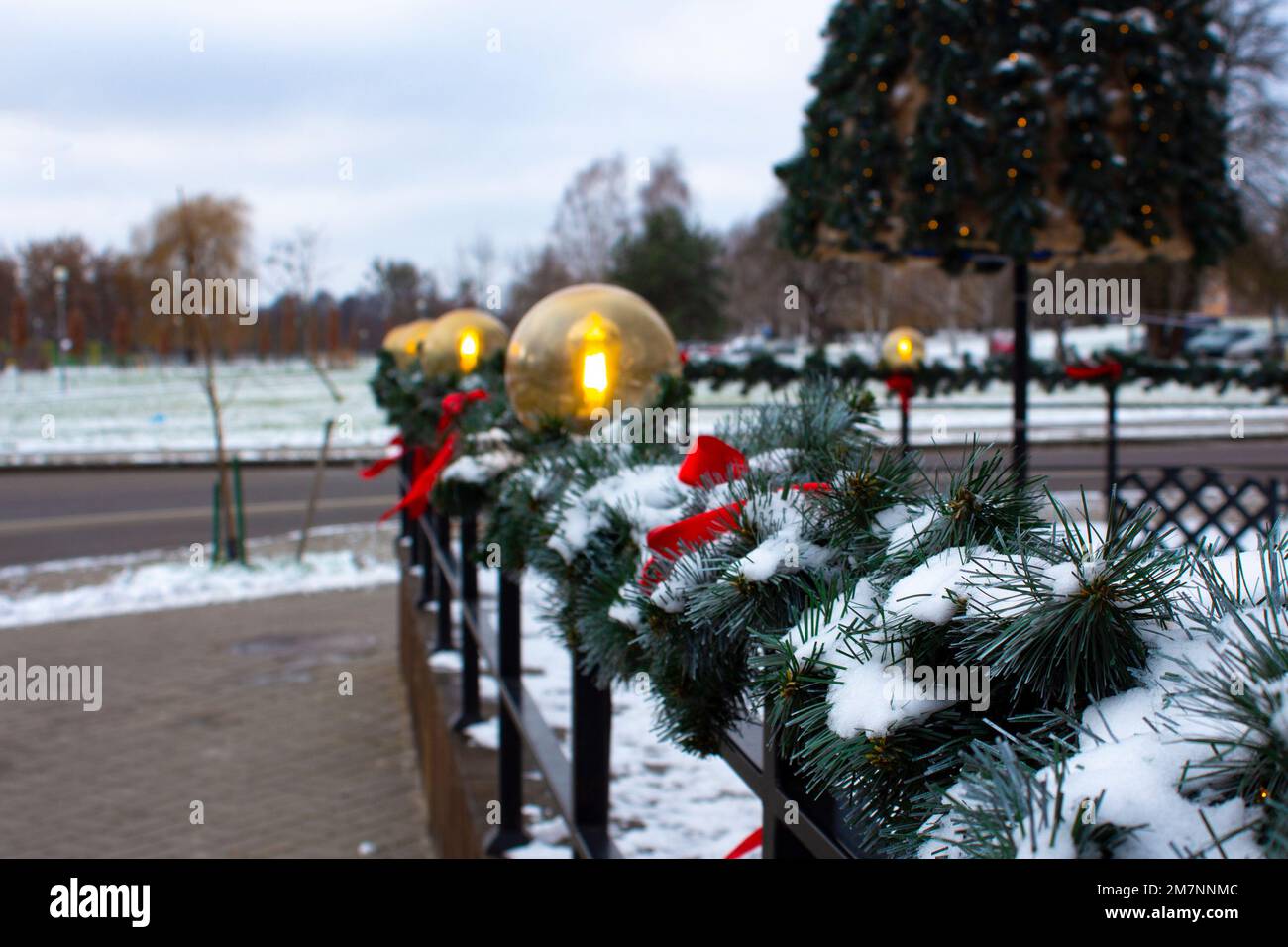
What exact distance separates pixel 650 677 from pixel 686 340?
35668mm

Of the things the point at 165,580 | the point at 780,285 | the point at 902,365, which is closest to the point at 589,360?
the point at 902,365

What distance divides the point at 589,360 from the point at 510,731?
39.9 inches

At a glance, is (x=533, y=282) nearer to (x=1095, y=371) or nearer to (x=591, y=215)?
(x=591, y=215)

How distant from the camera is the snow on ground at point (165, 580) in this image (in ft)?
26.9

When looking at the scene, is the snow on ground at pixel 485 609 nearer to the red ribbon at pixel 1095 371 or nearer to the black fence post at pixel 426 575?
the black fence post at pixel 426 575

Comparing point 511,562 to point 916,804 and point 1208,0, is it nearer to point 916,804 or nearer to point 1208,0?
point 916,804

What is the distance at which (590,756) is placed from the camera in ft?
7.10

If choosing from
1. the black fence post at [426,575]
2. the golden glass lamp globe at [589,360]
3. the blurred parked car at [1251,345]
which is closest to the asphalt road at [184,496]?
the black fence post at [426,575]

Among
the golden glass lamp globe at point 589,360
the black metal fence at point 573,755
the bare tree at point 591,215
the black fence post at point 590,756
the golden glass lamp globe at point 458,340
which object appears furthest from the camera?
the bare tree at point 591,215

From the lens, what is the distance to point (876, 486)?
40.8 inches

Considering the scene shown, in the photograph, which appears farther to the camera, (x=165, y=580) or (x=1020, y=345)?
(x=165, y=580)

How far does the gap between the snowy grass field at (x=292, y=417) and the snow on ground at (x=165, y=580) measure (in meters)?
2.33
